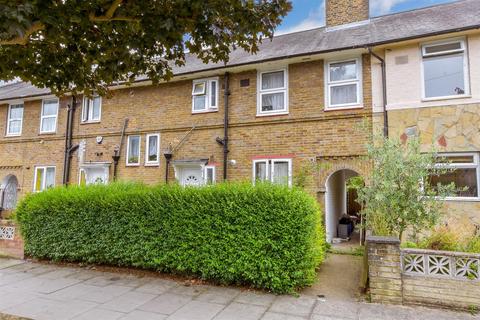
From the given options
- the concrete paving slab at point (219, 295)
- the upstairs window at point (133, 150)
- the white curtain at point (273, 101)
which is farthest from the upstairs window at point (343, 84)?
the upstairs window at point (133, 150)

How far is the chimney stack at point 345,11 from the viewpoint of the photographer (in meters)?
11.4

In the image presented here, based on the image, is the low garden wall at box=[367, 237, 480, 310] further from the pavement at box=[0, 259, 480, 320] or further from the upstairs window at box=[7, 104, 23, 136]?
the upstairs window at box=[7, 104, 23, 136]

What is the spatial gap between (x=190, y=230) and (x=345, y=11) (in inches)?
397

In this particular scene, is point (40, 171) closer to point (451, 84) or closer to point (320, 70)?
point (320, 70)

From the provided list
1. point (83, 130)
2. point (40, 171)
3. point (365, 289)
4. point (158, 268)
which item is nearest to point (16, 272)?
point (158, 268)

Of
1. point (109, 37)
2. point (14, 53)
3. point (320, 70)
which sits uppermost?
point (320, 70)

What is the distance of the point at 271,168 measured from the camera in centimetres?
1009

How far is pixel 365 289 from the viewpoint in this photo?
5.27 m

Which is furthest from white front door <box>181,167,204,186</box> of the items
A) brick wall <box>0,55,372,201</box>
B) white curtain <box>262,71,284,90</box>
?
white curtain <box>262,71,284,90</box>

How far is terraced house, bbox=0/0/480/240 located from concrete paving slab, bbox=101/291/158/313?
12.9ft

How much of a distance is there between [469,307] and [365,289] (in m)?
1.41

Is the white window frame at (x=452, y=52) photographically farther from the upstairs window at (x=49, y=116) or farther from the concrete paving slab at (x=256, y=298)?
the upstairs window at (x=49, y=116)

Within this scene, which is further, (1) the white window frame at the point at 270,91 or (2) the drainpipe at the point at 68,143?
(2) the drainpipe at the point at 68,143

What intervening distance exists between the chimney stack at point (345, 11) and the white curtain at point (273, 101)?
384 centimetres
